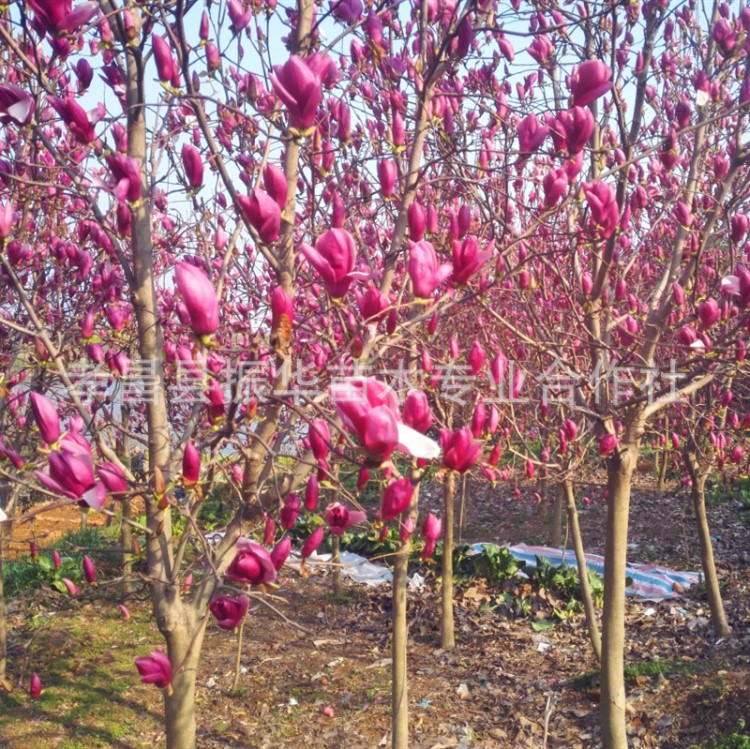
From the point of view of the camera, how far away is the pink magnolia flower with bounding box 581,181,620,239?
6.57ft

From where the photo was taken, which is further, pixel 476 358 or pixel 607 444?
pixel 607 444

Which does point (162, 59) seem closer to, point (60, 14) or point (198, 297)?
point (60, 14)

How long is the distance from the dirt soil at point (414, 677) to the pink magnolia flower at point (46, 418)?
54.9 inches

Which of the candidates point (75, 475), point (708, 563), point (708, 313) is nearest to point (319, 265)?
point (75, 475)

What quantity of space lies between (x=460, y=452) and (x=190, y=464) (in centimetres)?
58

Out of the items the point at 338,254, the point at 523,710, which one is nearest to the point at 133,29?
the point at 338,254

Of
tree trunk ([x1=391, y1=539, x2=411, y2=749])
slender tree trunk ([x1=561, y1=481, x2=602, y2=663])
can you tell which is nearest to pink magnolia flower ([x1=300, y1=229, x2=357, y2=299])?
tree trunk ([x1=391, y1=539, x2=411, y2=749])

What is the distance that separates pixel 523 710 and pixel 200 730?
5.69 ft

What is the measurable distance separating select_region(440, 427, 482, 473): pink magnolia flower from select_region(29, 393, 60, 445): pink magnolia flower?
31.3 inches

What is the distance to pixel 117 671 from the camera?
182 inches

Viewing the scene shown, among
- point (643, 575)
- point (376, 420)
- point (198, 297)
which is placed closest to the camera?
point (376, 420)

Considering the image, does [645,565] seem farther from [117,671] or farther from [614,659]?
[117,671]

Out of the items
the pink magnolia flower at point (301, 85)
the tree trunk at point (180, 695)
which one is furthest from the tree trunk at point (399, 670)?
A: the pink magnolia flower at point (301, 85)

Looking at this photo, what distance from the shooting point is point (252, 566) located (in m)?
1.46
